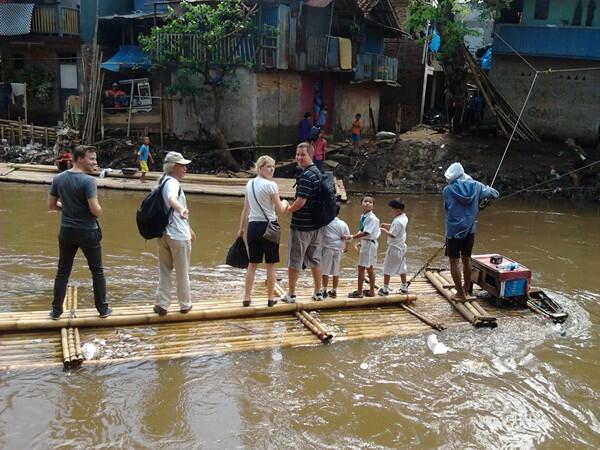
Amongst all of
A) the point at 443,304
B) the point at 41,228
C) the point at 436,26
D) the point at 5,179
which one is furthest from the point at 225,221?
the point at 436,26

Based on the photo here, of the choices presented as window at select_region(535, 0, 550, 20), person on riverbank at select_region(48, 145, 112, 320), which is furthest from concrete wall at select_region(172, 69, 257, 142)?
person on riverbank at select_region(48, 145, 112, 320)

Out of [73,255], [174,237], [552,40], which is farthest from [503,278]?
[552,40]

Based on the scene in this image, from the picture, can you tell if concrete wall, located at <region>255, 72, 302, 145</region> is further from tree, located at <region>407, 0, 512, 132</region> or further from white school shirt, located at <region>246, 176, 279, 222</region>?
white school shirt, located at <region>246, 176, 279, 222</region>

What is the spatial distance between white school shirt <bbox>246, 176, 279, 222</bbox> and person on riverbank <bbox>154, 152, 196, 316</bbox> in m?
0.66

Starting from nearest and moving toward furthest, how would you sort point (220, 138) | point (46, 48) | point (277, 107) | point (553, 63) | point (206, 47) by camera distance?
point (206, 47) → point (220, 138) → point (277, 107) → point (553, 63) → point (46, 48)

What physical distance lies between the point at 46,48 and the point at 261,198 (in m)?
20.1

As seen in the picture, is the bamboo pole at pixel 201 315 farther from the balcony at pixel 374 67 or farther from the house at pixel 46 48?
the house at pixel 46 48

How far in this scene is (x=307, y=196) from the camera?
596 centimetres

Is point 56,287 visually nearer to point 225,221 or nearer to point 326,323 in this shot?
point 326,323

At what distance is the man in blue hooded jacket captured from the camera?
6.65m

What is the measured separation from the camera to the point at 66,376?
4848mm

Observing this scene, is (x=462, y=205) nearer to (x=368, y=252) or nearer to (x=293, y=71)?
(x=368, y=252)

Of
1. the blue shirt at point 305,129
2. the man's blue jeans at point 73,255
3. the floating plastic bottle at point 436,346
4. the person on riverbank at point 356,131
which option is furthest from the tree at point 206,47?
the floating plastic bottle at point 436,346

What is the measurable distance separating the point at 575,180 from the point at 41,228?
1517cm
